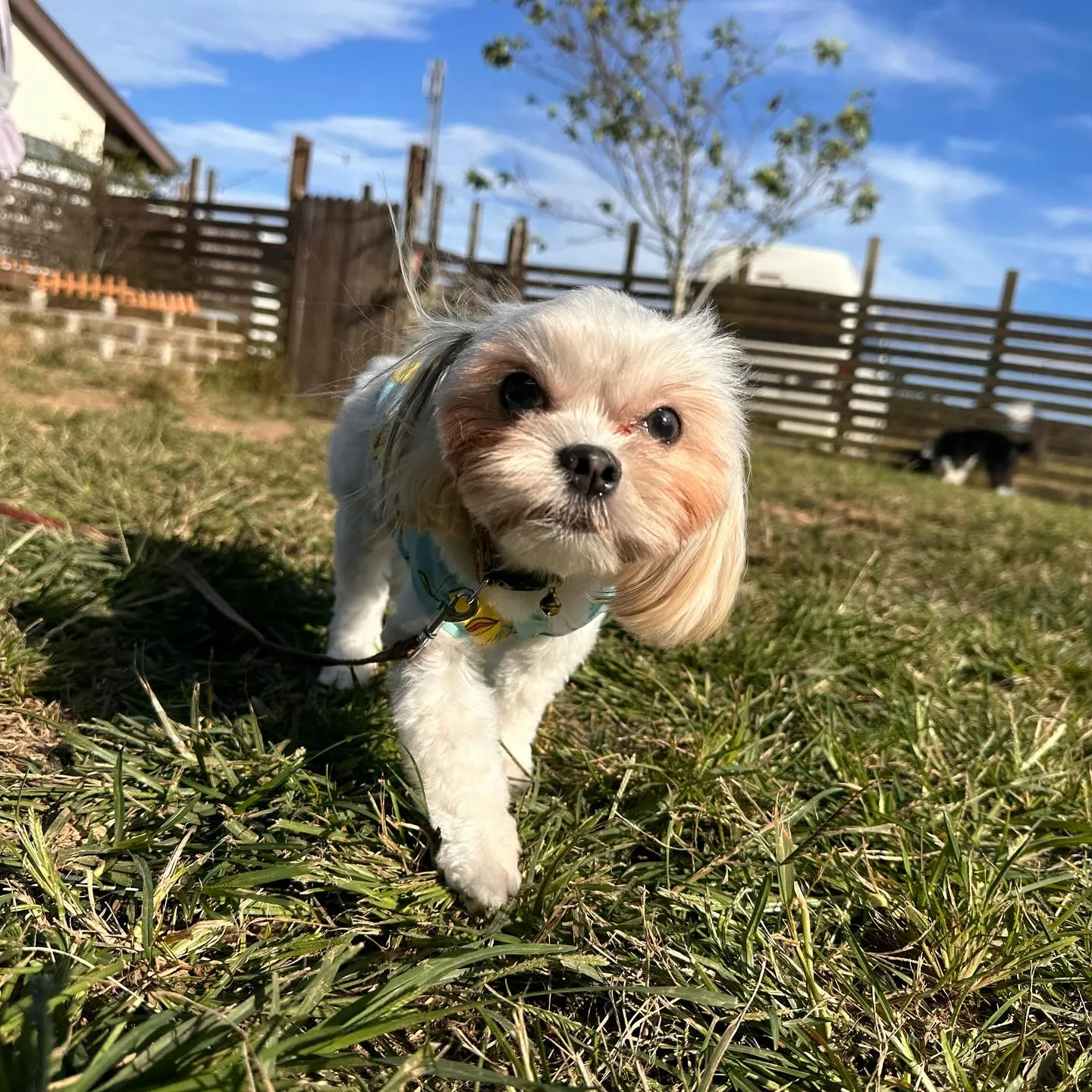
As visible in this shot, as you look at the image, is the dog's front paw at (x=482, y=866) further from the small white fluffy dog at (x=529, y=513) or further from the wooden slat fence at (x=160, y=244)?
the wooden slat fence at (x=160, y=244)

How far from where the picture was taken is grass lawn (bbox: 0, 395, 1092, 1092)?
125 cm

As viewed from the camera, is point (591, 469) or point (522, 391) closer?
point (591, 469)

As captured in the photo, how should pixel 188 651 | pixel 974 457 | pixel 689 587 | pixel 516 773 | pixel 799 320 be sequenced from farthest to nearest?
pixel 799 320 → pixel 974 457 → pixel 188 651 → pixel 516 773 → pixel 689 587

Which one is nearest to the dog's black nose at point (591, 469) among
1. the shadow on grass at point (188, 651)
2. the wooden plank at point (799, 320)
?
the shadow on grass at point (188, 651)

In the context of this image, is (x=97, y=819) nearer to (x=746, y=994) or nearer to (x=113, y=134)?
(x=746, y=994)

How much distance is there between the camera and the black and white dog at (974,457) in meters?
12.1

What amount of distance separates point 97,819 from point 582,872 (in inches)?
39.7

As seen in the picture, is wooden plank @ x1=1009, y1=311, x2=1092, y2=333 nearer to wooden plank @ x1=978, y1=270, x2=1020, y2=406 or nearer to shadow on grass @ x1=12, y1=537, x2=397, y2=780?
wooden plank @ x1=978, y1=270, x2=1020, y2=406

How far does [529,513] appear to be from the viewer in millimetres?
1561

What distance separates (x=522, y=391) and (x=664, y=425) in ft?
1.02

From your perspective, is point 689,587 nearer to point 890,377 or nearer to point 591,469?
point 591,469

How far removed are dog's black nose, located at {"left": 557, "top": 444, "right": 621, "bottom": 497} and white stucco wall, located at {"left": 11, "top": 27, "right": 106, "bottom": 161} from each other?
17.5 metres

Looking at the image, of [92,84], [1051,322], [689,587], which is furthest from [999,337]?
[92,84]

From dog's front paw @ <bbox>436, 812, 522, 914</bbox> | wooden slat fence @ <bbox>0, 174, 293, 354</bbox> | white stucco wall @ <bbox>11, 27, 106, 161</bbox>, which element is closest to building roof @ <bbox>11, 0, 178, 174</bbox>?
white stucco wall @ <bbox>11, 27, 106, 161</bbox>
